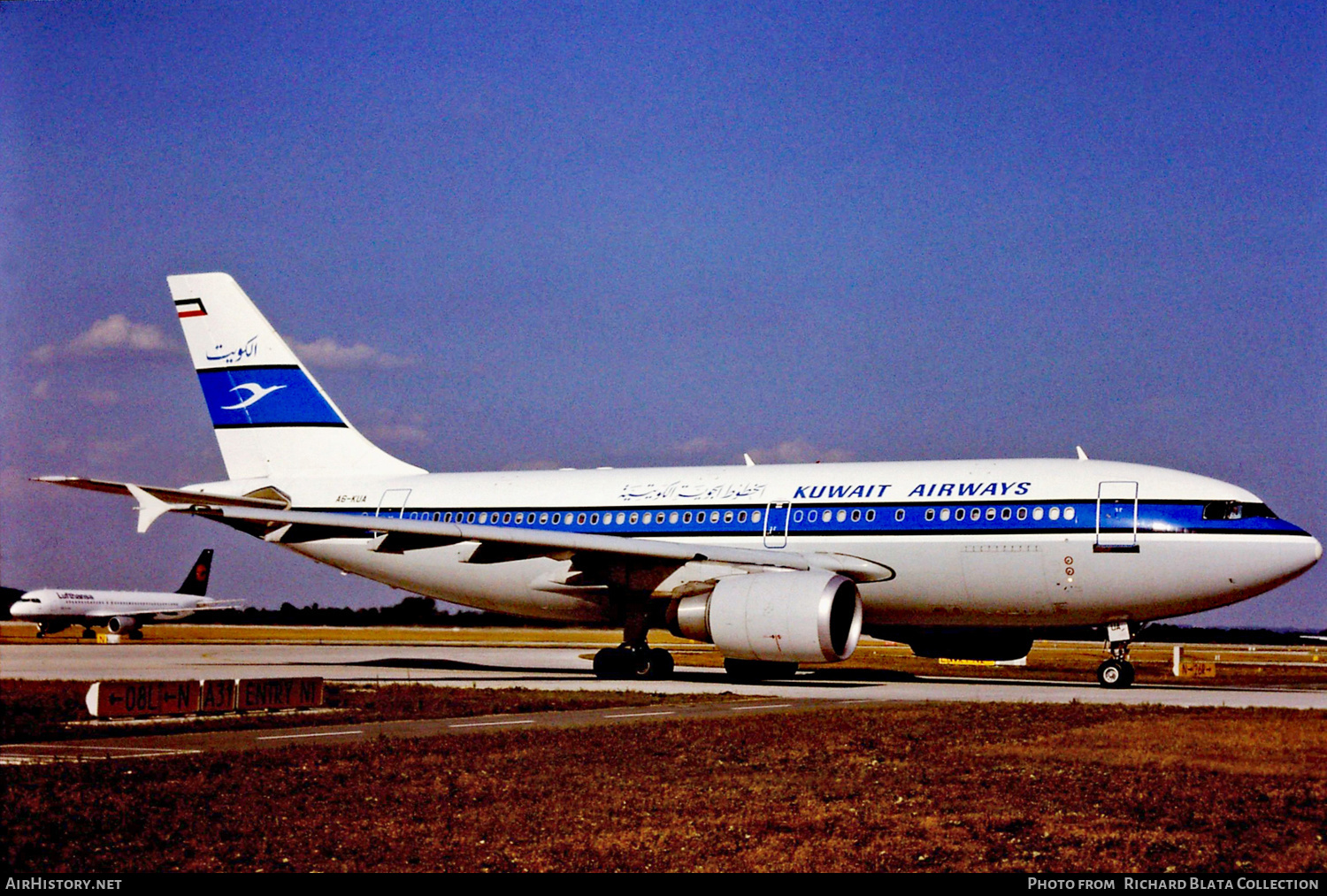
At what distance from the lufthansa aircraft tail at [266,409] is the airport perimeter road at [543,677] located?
4587mm

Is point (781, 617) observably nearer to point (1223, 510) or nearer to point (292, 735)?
point (1223, 510)

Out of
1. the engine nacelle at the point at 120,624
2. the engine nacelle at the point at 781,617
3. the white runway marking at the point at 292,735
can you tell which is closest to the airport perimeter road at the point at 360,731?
the white runway marking at the point at 292,735

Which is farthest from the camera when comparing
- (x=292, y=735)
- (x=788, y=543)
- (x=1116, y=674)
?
(x=788, y=543)

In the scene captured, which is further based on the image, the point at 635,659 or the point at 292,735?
the point at 635,659

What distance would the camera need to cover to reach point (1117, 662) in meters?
25.2

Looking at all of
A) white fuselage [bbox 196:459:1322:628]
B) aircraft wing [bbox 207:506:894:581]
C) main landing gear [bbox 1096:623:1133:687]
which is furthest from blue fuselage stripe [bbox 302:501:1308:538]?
main landing gear [bbox 1096:623:1133:687]

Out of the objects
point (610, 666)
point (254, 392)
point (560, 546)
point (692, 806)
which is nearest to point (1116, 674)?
point (610, 666)

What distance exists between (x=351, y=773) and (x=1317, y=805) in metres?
7.78

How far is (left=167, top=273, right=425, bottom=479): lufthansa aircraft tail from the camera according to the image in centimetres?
3272

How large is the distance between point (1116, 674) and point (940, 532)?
4024 millimetres

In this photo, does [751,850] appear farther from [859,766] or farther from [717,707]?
[717,707]

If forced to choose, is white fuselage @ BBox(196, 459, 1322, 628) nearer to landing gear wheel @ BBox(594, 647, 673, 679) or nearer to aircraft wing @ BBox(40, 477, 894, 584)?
aircraft wing @ BBox(40, 477, 894, 584)

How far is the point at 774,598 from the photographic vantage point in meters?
23.2

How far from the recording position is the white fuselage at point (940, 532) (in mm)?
23828
